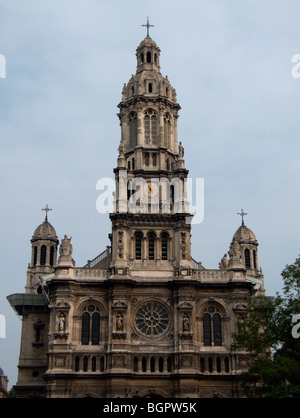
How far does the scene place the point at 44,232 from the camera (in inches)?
3216

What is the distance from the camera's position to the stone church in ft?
184

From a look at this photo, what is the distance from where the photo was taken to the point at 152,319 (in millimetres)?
58688

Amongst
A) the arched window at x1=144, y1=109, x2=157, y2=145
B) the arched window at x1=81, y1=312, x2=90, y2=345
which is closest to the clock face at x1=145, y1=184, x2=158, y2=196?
the arched window at x1=144, y1=109, x2=157, y2=145

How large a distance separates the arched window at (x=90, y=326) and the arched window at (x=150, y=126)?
67.9 feet

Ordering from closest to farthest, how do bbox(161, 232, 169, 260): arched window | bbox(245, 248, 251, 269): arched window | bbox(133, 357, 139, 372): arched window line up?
bbox(133, 357, 139, 372): arched window < bbox(161, 232, 169, 260): arched window < bbox(245, 248, 251, 269): arched window

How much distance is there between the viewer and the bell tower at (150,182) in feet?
201

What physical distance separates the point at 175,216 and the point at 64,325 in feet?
51.6

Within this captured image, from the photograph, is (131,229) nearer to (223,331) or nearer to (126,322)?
(126,322)

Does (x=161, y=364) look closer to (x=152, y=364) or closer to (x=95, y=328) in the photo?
(x=152, y=364)

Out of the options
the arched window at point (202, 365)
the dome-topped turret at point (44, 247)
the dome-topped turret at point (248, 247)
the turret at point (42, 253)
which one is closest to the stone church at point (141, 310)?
the arched window at point (202, 365)

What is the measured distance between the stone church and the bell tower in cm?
11

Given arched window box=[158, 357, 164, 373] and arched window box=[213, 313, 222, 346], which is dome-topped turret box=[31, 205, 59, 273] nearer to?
arched window box=[158, 357, 164, 373]

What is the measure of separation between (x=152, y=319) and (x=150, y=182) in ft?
49.9
